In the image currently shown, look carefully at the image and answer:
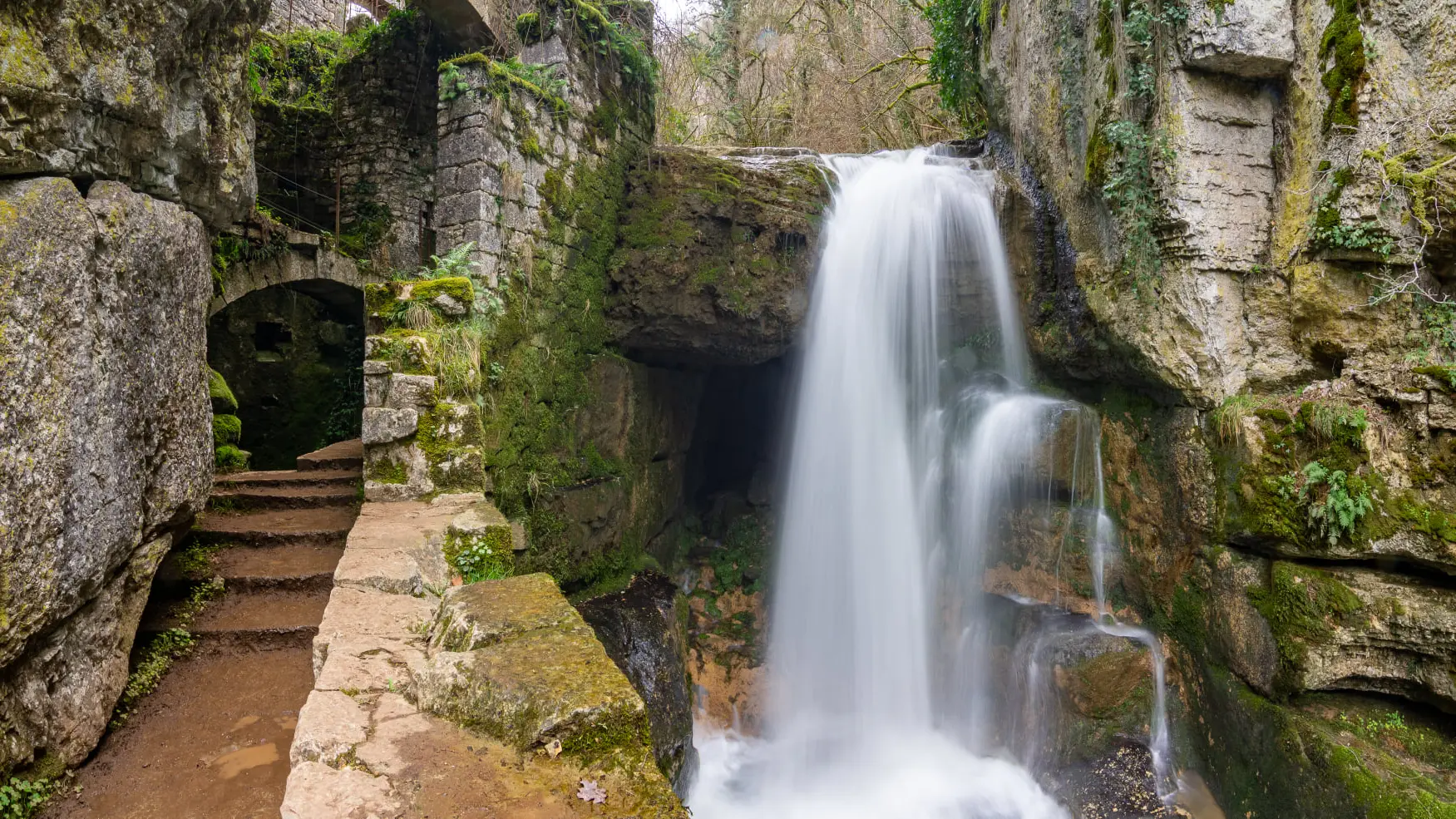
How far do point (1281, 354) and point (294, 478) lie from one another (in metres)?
7.37

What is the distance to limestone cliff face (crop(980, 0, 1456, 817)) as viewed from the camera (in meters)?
4.50

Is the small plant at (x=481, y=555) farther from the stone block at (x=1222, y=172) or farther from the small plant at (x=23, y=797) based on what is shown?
the stone block at (x=1222, y=172)

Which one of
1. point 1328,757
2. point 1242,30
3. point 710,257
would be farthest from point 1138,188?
point 1328,757

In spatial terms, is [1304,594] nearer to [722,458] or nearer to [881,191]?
[881,191]

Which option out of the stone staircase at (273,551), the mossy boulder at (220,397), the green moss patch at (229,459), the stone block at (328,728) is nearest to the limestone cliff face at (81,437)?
the stone staircase at (273,551)

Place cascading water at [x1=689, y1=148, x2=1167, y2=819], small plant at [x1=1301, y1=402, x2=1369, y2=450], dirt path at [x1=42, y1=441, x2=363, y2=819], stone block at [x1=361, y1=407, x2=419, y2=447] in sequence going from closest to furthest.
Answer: dirt path at [x1=42, y1=441, x2=363, y2=819] → stone block at [x1=361, y1=407, x2=419, y2=447] → small plant at [x1=1301, y1=402, x2=1369, y2=450] → cascading water at [x1=689, y1=148, x2=1167, y2=819]

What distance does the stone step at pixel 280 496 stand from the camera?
15.6ft

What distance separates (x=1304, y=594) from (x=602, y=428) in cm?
556

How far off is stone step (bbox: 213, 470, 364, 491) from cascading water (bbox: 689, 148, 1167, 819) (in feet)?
12.9

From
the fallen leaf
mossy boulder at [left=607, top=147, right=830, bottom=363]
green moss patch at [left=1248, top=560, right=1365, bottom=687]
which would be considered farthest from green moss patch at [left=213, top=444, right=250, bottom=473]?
green moss patch at [left=1248, top=560, right=1365, bottom=687]

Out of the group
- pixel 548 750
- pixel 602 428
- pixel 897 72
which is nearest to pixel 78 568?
pixel 548 750

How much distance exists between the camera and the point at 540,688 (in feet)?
6.56

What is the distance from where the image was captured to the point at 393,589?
10.2 feet

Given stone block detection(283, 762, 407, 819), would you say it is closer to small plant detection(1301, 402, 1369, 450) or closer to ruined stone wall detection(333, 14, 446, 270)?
small plant detection(1301, 402, 1369, 450)
